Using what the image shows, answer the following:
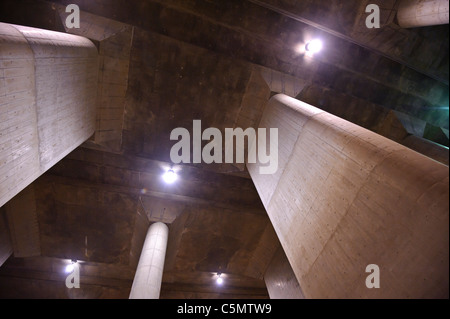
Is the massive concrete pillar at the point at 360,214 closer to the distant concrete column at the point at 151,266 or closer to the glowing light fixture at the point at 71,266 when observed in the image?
the distant concrete column at the point at 151,266

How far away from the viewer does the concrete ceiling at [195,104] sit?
722 centimetres

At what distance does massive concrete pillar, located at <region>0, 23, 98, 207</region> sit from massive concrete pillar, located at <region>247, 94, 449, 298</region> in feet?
20.3

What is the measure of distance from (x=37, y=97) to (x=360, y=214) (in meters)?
7.08

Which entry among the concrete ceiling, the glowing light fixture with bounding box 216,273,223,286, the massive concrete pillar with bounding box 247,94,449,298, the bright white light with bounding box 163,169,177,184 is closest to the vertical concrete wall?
the concrete ceiling

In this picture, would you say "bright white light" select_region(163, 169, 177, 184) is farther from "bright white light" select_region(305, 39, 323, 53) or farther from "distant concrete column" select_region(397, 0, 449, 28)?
"distant concrete column" select_region(397, 0, 449, 28)

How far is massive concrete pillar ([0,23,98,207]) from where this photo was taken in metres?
3.94

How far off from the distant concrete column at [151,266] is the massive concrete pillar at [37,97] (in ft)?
14.6

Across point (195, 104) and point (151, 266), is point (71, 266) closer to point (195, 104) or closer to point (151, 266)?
point (151, 266)

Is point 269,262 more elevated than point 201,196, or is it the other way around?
point 201,196

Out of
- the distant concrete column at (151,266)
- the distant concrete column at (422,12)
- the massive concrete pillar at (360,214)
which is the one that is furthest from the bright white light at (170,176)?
the distant concrete column at (422,12)

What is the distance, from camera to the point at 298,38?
7.95 metres
